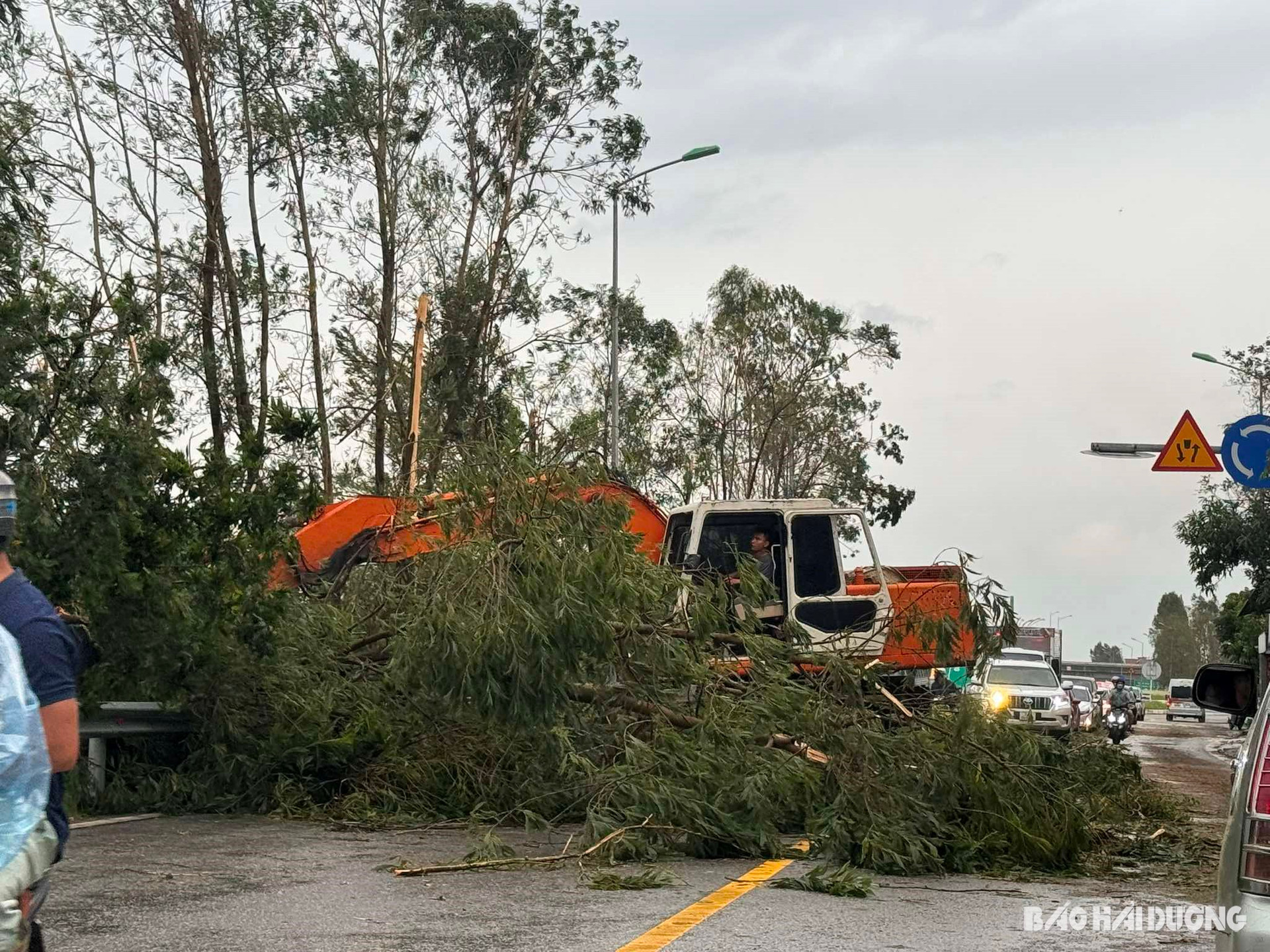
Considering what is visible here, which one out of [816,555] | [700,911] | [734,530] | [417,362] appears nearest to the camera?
[700,911]

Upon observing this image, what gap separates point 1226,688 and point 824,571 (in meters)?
10.9

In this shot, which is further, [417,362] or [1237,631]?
[1237,631]

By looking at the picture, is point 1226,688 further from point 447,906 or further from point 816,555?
point 816,555

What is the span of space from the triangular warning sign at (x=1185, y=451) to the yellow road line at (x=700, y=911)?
335 inches

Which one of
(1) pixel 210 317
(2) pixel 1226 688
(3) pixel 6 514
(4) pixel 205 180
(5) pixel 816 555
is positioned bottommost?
(2) pixel 1226 688

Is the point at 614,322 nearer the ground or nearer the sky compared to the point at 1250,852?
nearer the sky

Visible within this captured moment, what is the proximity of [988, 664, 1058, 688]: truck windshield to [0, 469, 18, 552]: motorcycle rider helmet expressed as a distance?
28.7 m

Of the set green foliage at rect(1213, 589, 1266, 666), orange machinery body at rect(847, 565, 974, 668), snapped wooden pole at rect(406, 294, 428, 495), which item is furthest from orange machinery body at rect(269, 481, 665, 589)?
green foliage at rect(1213, 589, 1266, 666)

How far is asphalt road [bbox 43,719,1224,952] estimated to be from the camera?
6953 mm

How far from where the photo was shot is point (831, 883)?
8.61 metres

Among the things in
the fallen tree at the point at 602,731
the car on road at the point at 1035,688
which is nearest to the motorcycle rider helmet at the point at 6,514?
the fallen tree at the point at 602,731

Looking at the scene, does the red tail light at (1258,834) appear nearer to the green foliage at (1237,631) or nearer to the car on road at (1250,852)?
the car on road at (1250,852)

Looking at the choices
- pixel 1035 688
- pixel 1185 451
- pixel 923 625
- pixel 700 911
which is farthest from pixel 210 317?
pixel 700 911

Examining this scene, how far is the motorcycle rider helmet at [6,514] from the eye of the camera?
12.6 ft
